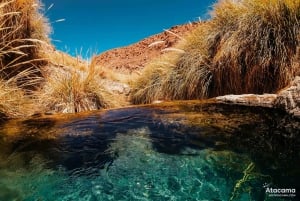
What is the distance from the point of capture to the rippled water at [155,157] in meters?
2.10

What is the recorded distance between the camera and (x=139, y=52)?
55.4ft

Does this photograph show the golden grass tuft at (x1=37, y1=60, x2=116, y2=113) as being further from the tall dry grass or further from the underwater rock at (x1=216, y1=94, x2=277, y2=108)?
the underwater rock at (x1=216, y1=94, x2=277, y2=108)

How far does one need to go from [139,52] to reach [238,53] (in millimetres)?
12090

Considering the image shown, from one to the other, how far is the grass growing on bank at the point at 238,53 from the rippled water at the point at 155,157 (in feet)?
3.47

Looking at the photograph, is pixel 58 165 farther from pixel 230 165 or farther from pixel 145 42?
pixel 145 42

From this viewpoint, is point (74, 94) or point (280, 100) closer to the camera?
point (280, 100)

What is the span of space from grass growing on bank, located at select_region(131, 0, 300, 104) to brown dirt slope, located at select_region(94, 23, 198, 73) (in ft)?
26.8

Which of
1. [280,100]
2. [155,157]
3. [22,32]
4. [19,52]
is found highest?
[22,32]

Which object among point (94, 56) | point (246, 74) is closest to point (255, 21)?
point (246, 74)

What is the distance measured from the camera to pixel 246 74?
5.05 m

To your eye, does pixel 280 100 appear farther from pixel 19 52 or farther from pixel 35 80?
pixel 35 80

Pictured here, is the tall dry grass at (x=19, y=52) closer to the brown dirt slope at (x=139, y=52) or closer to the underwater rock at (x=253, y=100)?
the underwater rock at (x=253, y=100)

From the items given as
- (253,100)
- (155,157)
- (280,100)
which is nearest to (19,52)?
(155,157)

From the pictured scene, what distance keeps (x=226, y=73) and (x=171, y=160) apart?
120 inches
